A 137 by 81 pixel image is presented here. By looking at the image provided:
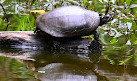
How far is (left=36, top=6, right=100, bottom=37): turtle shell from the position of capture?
15.0 ft

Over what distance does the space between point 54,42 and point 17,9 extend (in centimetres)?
558

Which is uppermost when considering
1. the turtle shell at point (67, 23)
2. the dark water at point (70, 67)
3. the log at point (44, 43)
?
the turtle shell at point (67, 23)

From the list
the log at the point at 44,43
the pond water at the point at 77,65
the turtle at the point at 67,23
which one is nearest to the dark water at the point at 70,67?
the pond water at the point at 77,65

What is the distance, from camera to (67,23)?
457 centimetres

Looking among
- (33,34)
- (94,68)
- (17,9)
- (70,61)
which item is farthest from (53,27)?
(17,9)

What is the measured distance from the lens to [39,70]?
2900 mm

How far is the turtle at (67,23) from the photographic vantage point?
4559 mm

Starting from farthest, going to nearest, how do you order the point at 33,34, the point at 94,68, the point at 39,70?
the point at 33,34 < the point at 94,68 < the point at 39,70

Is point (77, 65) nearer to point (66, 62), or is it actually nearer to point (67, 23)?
point (66, 62)

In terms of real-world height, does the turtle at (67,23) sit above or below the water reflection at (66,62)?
above

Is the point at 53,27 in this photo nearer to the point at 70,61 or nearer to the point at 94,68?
the point at 70,61

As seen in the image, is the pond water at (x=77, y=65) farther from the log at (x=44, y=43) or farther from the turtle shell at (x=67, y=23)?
the turtle shell at (x=67, y=23)

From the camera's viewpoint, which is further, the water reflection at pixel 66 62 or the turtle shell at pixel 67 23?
the turtle shell at pixel 67 23

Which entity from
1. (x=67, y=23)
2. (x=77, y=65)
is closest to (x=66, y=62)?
(x=77, y=65)
